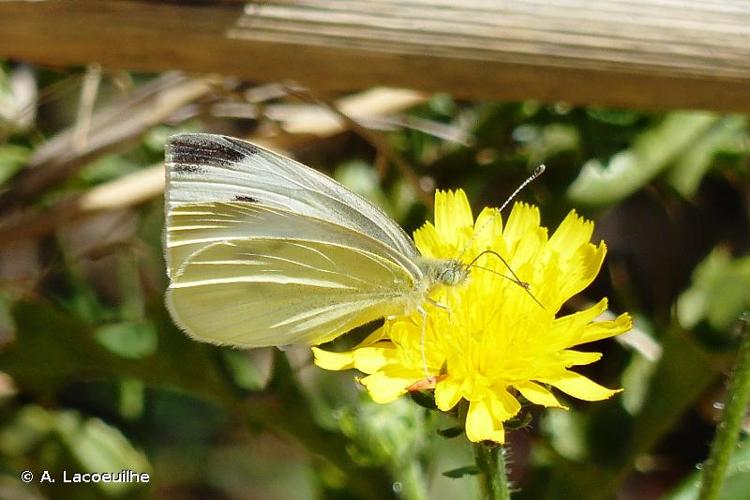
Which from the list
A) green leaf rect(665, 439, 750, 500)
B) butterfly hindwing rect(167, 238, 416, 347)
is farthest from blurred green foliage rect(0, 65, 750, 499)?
butterfly hindwing rect(167, 238, 416, 347)

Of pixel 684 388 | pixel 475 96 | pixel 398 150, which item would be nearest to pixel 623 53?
pixel 475 96

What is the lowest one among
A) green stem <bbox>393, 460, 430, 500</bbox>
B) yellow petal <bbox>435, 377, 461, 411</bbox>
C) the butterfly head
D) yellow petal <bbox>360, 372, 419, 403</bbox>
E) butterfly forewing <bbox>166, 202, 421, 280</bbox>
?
green stem <bbox>393, 460, 430, 500</bbox>

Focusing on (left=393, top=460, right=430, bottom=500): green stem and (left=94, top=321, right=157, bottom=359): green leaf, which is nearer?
(left=393, top=460, right=430, bottom=500): green stem

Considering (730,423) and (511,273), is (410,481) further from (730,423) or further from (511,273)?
(730,423)

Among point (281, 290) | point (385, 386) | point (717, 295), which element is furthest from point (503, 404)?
point (717, 295)

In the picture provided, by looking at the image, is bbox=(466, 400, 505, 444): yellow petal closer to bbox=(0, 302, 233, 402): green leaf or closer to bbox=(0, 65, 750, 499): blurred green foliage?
bbox=(0, 65, 750, 499): blurred green foliage

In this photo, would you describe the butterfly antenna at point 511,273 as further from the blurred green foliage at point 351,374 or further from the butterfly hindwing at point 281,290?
the blurred green foliage at point 351,374

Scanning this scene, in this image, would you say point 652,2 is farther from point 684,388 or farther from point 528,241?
point 684,388
